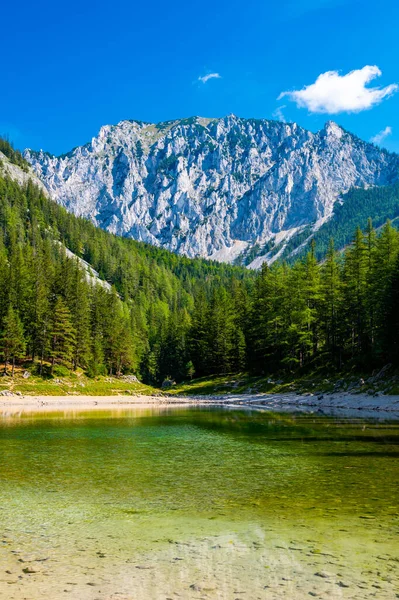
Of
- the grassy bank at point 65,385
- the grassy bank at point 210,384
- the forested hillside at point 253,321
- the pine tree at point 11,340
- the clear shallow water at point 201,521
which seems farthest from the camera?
the pine tree at point 11,340

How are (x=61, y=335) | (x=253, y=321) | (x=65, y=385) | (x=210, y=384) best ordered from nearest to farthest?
1. (x=65, y=385)
2. (x=61, y=335)
3. (x=253, y=321)
4. (x=210, y=384)

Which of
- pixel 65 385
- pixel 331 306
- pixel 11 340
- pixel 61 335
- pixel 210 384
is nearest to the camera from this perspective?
pixel 331 306

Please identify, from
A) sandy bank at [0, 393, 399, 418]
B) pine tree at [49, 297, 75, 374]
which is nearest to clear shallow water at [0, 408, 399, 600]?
sandy bank at [0, 393, 399, 418]

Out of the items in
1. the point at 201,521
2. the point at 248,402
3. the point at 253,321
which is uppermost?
the point at 253,321

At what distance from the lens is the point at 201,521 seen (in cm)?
1237

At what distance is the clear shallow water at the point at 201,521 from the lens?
8.30 m

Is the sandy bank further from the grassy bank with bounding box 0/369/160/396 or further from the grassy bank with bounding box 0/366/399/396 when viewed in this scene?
the grassy bank with bounding box 0/369/160/396

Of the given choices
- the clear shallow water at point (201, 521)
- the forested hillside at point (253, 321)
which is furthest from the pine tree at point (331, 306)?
the clear shallow water at point (201, 521)

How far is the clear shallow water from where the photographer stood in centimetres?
830

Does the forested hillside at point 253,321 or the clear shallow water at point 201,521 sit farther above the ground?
the forested hillside at point 253,321

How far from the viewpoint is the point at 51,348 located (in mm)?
88062

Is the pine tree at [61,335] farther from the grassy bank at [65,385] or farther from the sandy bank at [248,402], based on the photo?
the sandy bank at [248,402]

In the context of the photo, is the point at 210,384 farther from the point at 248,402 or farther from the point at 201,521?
the point at 201,521

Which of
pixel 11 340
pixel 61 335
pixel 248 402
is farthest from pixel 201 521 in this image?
pixel 61 335
